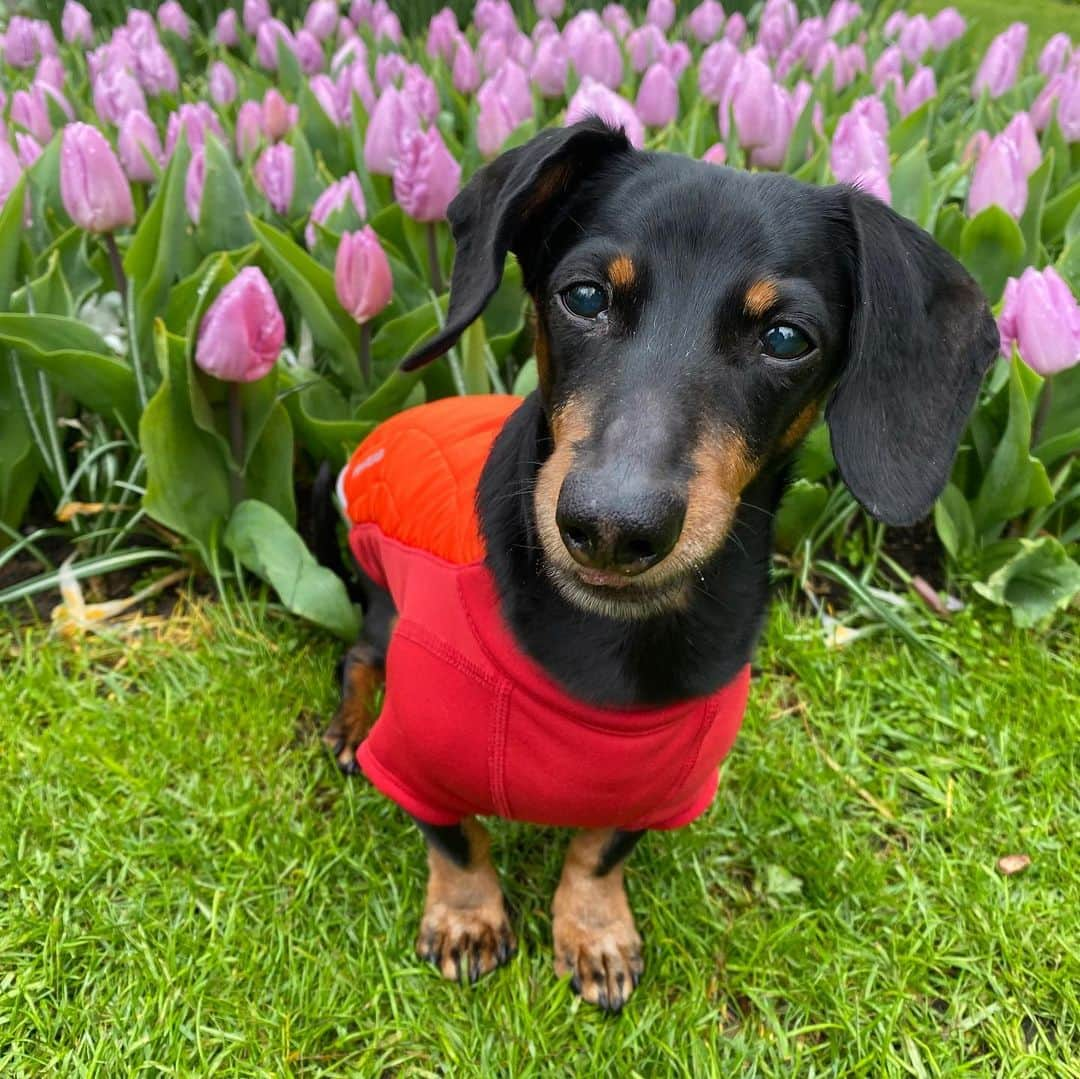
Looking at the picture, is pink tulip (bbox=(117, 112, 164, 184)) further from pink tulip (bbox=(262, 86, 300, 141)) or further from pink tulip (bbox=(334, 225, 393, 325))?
pink tulip (bbox=(334, 225, 393, 325))

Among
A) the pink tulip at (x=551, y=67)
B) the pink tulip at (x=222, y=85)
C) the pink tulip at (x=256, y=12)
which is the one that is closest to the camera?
the pink tulip at (x=222, y=85)

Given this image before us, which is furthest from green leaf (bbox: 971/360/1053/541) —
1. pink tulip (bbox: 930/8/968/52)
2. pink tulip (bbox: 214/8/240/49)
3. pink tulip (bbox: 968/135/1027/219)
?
pink tulip (bbox: 214/8/240/49)

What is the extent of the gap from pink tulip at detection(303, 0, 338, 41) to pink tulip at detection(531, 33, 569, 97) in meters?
1.36

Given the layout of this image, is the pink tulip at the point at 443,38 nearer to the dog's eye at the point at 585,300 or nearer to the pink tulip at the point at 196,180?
the pink tulip at the point at 196,180

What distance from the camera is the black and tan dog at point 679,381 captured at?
128 centimetres

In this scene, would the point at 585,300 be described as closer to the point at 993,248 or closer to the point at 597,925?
the point at 597,925

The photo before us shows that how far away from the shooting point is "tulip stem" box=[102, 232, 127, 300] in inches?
102

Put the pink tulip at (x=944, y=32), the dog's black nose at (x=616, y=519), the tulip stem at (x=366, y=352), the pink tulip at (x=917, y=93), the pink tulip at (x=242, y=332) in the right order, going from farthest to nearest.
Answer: the pink tulip at (x=944, y=32)
the pink tulip at (x=917, y=93)
the tulip stem at (x=366, y=352)
the pink tulip at (x=242, y=332)
the dog's black nose at (x=616, y=519)

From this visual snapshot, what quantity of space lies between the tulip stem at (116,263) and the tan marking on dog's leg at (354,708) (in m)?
1.19

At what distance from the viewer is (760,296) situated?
1358 millimetres

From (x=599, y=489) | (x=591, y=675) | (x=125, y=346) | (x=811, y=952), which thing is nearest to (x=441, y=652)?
(x=591, y=675)

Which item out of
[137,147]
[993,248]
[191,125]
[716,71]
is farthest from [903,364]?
[716,71]

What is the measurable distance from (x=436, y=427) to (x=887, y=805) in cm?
143

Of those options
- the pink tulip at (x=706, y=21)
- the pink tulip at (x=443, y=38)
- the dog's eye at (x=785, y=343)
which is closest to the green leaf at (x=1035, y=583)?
the dog's eye at (x=785, y=343)
